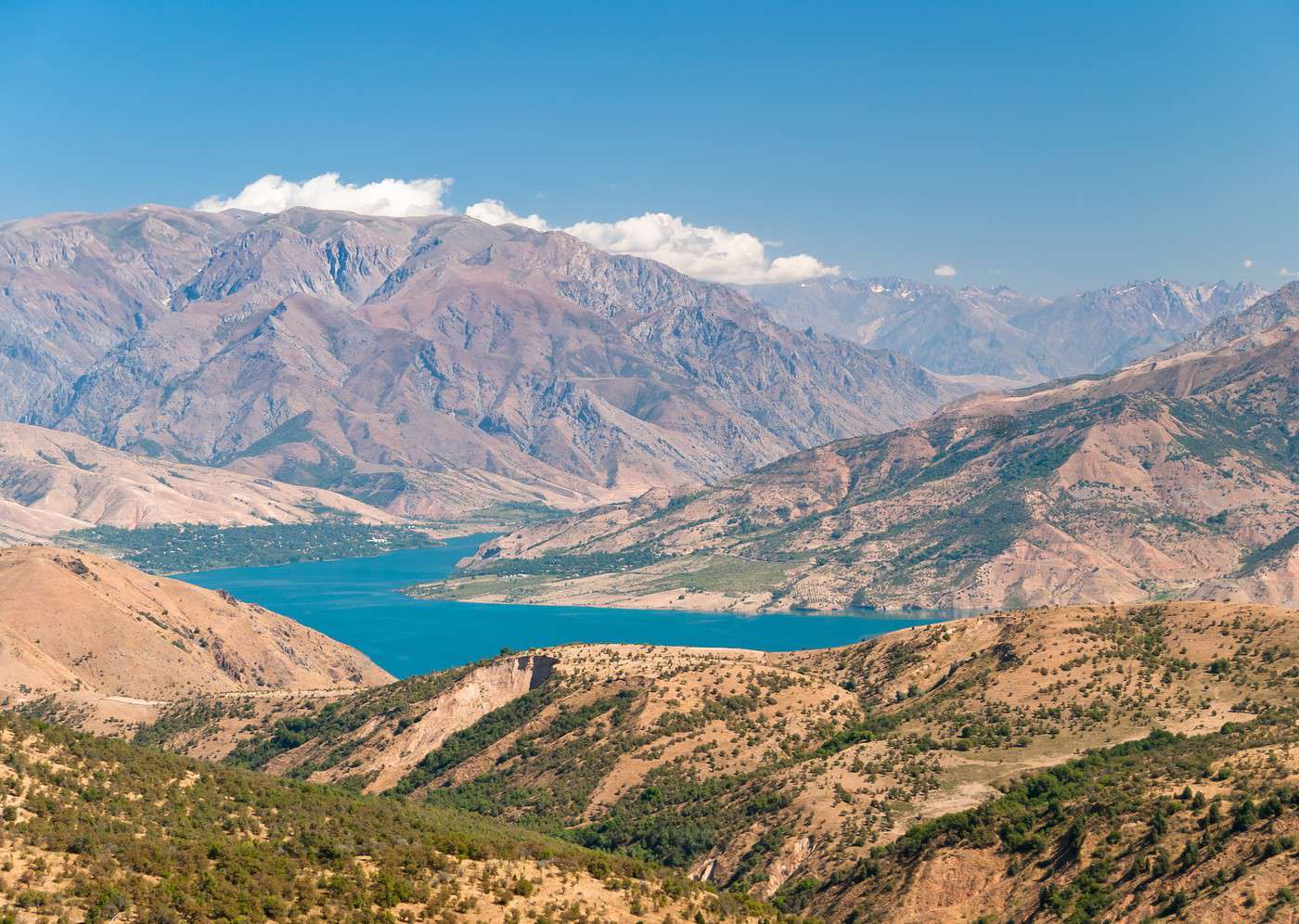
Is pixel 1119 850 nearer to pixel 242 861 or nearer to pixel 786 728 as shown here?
pixel 242 861

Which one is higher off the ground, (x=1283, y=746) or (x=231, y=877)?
(x=231, y=877)

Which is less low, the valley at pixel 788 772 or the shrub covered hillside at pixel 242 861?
the shrub covered hillside at pixel 242 861

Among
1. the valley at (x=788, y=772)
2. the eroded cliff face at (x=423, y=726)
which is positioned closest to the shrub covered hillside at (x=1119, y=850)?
the valley at (x=788, y=772)

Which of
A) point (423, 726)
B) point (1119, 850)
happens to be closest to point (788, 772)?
point (1119, 850)

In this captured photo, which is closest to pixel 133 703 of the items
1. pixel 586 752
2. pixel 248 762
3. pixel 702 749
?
pixel 248 762

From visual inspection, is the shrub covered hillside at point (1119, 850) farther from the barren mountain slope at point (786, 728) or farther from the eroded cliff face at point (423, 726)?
the eroded cliff face at point (423, 726)

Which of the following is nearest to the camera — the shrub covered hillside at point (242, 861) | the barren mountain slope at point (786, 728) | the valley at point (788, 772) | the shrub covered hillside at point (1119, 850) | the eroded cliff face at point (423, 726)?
the shrub covered hillside at point (242, 861)

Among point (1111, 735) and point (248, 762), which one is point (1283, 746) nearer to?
point (1111, 735)
